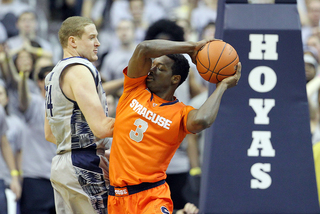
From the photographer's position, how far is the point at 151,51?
3.26m

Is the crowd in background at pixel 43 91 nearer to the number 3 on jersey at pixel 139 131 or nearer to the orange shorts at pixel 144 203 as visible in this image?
the number 3 on jersey at pixel 139 131

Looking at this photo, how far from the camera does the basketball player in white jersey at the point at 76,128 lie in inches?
138

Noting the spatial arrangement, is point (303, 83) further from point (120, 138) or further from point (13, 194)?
point (13, 194)

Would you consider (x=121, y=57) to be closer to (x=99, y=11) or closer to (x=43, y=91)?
(x=43, y=91)

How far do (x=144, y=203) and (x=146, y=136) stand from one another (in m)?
0.51

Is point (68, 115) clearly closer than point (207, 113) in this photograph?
No

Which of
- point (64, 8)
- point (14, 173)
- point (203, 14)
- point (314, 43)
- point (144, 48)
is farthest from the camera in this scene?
point (64, 8)

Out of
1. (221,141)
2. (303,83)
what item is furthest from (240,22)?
(221,141)

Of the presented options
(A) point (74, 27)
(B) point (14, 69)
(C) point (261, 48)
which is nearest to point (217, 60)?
(A) point (74, 27)

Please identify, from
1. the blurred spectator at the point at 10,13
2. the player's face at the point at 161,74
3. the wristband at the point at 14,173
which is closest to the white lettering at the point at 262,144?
the player's face at the point at 161,74

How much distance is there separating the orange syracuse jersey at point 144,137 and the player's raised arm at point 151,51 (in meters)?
0.10

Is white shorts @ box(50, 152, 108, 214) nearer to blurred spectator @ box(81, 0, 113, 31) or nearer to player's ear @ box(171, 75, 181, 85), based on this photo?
player's ear @ box(171, 75, 181, 85)

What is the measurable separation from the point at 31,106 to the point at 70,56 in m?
3.33

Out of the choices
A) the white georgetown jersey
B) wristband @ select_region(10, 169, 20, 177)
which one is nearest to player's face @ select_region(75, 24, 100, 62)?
the white georgetown jersey
